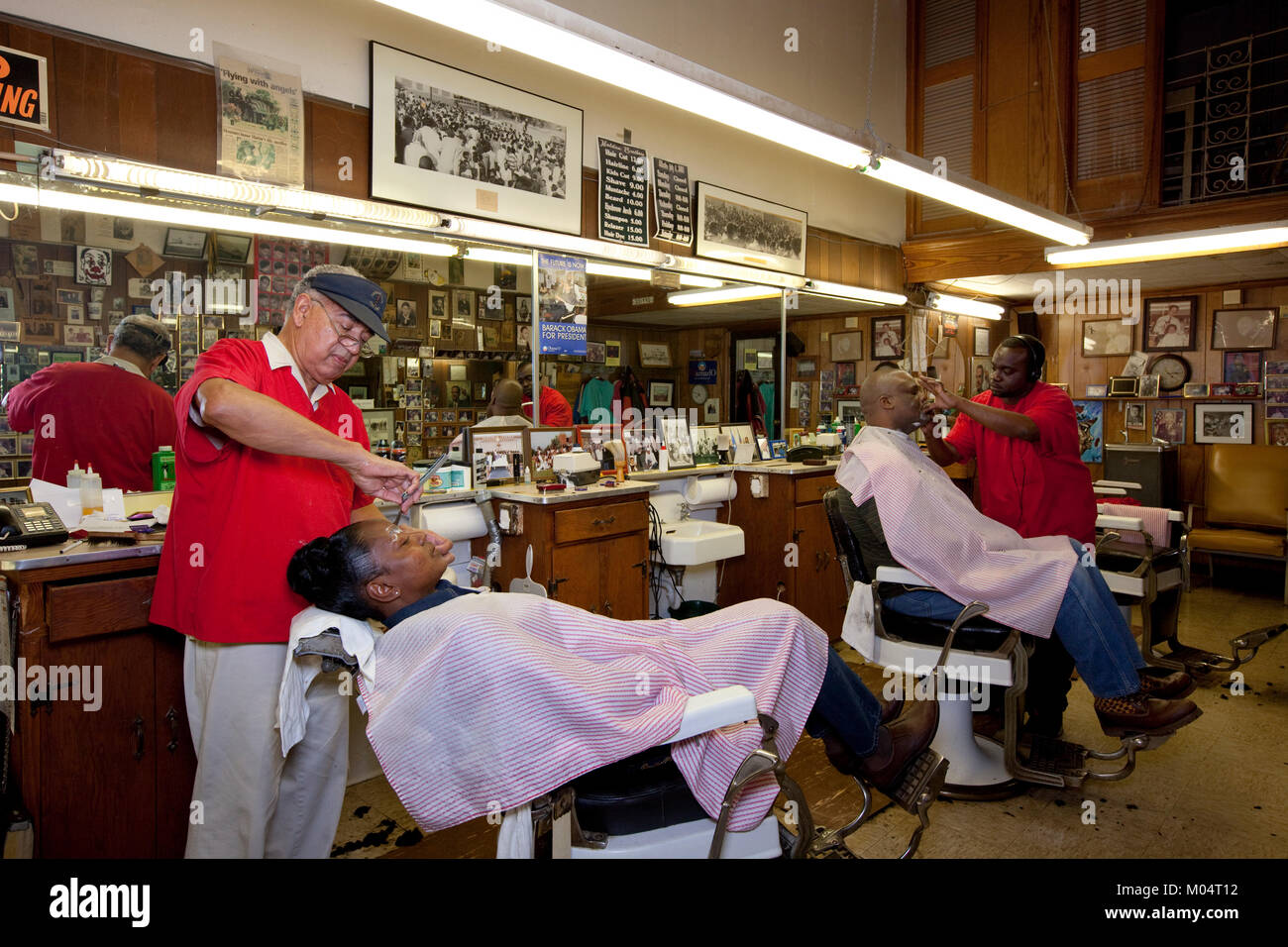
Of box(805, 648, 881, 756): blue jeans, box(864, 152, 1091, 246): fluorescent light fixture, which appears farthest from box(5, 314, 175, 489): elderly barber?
box(864, 152, 1091, 246): fluorescent light fixture

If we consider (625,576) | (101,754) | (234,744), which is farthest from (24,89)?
(625,576)

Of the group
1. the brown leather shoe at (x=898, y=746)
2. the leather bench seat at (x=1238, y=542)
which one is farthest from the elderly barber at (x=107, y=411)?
the leather bench seat at (x=1238, y=542)

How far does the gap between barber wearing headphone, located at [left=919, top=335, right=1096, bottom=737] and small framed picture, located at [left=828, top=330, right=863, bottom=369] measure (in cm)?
318

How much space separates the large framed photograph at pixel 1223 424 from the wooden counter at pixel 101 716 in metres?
6.92

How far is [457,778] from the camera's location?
1333 mm

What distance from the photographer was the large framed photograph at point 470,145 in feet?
10.3

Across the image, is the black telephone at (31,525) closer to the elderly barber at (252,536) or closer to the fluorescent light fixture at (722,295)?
the elderly barber at (252,536)

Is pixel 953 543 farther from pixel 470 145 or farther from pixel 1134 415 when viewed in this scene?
pixel 1134 415

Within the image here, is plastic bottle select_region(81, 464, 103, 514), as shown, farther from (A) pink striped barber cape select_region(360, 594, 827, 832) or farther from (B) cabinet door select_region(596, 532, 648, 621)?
(B) cabinet door select_region(596, 532, 648, 621)

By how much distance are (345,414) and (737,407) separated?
359 centimetres

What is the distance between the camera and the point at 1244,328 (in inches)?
227

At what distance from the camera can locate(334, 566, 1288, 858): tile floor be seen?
2.25 metres
